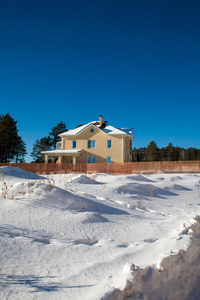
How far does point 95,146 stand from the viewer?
28.2 meters

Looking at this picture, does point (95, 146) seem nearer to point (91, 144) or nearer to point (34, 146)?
point (91, 144)

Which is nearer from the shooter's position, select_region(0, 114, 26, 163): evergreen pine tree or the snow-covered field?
the snow-covered field

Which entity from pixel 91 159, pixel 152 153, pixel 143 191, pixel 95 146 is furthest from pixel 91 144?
pixel 152 153

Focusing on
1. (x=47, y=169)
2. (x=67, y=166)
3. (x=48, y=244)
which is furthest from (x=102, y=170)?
(x=48, y=244)

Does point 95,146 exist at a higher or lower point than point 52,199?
higher

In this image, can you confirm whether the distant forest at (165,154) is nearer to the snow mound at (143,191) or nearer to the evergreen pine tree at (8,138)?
the evergreen pine tree at (8,138)

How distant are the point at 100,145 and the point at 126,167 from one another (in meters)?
7.54

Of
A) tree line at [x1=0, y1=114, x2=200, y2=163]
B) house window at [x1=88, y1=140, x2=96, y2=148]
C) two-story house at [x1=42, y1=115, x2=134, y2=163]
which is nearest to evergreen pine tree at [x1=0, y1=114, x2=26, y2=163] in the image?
tree line at [x1=0, y1=114, x2=200, y2=163]

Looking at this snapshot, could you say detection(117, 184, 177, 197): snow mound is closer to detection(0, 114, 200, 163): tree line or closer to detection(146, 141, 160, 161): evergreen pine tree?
detection(0, 114, 200, 163): tree line

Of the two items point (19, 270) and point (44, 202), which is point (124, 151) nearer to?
point (44, 202)

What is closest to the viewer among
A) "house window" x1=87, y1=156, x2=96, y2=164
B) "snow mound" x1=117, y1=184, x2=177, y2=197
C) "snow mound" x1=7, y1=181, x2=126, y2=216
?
"snow mound" x1=7, y1=181, x2=126, y2=216

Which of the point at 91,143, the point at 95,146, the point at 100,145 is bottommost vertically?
the point at 95,146

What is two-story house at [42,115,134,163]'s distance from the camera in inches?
1073

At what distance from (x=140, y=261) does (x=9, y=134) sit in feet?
120
